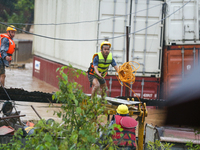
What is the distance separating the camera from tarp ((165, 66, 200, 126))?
9445 mm

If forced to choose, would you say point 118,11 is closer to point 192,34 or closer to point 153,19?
point 153,19

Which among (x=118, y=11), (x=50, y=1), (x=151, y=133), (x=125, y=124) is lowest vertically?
(x=151, y=133)

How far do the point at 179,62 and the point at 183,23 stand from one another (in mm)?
1391

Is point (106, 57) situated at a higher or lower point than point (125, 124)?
higher

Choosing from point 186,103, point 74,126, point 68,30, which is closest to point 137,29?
point 186,103

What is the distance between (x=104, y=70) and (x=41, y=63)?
29.5 feet

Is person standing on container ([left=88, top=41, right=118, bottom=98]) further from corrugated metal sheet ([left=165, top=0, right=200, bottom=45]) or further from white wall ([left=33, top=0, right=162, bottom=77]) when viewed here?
corrugated metal sheet ([left=165, top=0, right=200, bottom=45])

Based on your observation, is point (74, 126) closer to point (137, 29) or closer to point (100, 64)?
point (100, 64)

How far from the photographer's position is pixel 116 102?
6.46 metres

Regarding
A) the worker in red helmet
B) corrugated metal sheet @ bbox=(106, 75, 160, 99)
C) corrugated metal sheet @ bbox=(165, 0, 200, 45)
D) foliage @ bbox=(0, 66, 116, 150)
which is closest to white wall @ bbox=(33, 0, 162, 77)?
corrugated metal sheet @ bbox=(106, 75, 160, 99)

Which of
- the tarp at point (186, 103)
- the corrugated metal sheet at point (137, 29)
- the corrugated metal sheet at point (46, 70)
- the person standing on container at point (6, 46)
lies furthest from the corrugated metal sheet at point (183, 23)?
the person standing on container at point (6, 46)

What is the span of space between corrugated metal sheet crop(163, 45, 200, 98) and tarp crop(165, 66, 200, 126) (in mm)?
181

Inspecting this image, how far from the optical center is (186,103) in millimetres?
10531

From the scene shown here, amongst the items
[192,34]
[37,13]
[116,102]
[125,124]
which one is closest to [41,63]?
[37,13]
